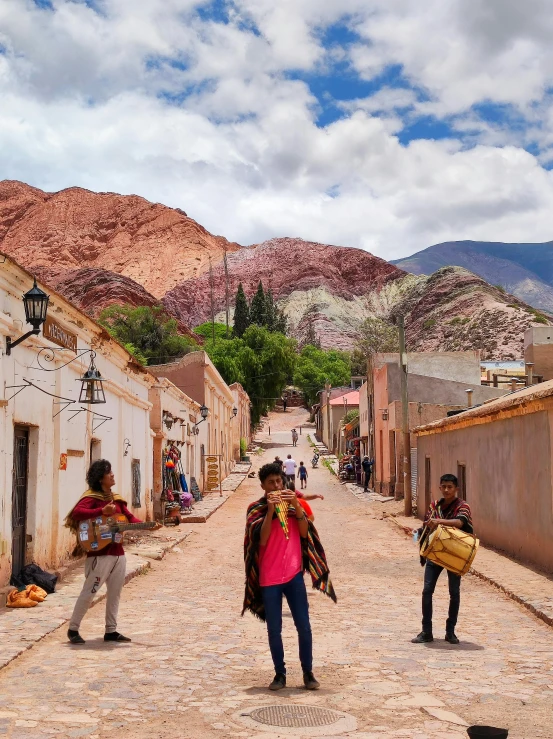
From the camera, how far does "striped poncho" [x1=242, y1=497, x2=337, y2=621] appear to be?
580cm

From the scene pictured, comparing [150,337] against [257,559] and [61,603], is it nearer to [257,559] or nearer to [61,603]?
[61,603]

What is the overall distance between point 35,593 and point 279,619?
186 inches

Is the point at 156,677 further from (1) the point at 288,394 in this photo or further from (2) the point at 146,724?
(1) the point at 288,394

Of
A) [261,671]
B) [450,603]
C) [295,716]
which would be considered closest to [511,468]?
[450,603]

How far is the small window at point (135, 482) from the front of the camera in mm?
18422

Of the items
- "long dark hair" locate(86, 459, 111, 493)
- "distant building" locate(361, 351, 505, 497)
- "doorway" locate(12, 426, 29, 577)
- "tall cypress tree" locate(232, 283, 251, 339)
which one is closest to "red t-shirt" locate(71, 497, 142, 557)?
"long dark hair" locate(86, 459, 111, 493)

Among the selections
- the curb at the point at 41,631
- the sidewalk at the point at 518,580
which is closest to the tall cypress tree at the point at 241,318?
the sidewalk at the point at 518,580

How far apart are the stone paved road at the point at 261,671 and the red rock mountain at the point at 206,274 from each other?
312ft

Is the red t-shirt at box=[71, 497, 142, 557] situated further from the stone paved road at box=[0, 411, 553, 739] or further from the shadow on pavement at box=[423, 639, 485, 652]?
the shadow on pavement at box=[423, 639, 485, 652]

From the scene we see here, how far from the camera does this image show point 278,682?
560 centimetres

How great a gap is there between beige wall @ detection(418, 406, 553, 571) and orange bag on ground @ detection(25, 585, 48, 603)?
256 inches

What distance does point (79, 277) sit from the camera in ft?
409

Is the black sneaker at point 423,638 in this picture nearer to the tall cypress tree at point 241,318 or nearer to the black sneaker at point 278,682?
the black sneaker at point 278,682

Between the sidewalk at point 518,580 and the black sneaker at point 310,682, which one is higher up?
the black sneaker at point 310,682
